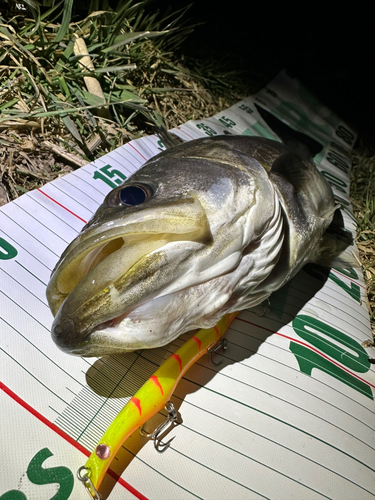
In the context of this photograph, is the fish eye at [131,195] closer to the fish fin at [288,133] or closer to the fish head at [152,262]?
the fish head at [152,262]

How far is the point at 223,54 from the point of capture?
10.3ft

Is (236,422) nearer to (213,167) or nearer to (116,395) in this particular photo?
(116,395)

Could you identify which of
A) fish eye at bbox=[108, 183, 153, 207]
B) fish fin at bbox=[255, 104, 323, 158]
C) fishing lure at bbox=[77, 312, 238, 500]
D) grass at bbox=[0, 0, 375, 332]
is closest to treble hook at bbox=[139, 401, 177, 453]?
fishing lure at bbox=[77, 312, 238, 500]

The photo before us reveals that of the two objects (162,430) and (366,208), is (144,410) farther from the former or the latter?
(366,208)

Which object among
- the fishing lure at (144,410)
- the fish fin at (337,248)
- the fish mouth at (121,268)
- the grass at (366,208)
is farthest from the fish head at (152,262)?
the grass at (366,208)

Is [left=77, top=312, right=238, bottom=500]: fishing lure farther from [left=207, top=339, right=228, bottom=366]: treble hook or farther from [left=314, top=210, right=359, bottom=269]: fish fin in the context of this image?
[left=314, top=210, right=359, bottom=269]: fish fin

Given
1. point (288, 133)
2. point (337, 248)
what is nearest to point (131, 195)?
point (337, 248)

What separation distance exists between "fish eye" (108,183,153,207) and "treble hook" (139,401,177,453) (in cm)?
53

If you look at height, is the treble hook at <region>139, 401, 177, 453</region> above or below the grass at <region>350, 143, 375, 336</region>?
below

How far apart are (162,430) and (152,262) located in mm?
491

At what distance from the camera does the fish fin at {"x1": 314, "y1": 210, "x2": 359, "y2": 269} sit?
1.80 m

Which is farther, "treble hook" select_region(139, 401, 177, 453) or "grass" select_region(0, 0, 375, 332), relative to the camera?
"grass" select_region(0, 0, 375, 332)

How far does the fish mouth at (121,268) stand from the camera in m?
0.77

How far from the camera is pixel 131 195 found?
91cm
